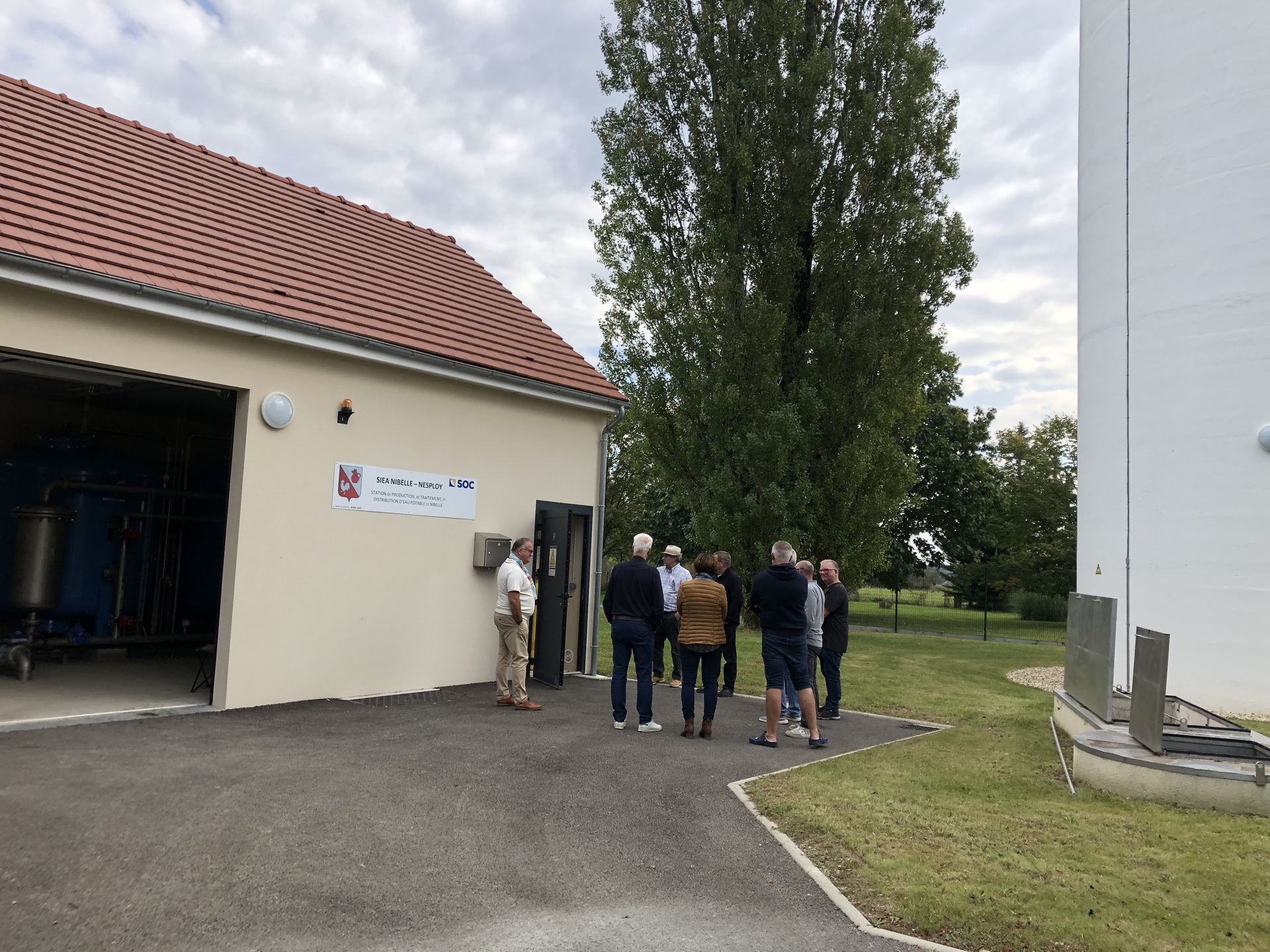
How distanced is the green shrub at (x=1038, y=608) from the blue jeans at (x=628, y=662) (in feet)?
88.1

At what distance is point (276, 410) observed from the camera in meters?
8.49

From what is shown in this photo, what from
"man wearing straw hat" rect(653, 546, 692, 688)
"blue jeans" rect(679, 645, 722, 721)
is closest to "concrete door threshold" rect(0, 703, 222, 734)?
"blue jeans" rect(679, 645, 722, 721)

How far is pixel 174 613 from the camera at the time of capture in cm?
1255

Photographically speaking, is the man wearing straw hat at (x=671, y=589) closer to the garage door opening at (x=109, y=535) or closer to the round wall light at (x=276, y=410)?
the round wall light at (x=276, y=410)

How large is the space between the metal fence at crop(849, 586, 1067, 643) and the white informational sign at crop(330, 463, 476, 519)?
14484 mm

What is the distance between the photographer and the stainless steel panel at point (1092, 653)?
7852 millimetres

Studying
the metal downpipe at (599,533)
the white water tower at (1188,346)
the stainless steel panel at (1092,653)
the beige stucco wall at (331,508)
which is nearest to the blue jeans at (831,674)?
the stainless steel panel at (1092,653)

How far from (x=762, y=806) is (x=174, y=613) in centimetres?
998

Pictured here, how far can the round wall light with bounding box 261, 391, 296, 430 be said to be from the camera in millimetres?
8438

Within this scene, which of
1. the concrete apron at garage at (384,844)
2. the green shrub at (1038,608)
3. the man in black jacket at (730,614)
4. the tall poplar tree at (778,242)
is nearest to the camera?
the concrete apron at garage at (384,844)

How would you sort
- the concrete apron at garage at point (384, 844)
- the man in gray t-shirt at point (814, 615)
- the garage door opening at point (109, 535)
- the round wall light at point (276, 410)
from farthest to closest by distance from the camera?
the man in gray t-shirt at point (814, 615), the garage door opening at point (109, 535), the round wall light at point (276, 410), the concrete apron at garage at point (384, 844)

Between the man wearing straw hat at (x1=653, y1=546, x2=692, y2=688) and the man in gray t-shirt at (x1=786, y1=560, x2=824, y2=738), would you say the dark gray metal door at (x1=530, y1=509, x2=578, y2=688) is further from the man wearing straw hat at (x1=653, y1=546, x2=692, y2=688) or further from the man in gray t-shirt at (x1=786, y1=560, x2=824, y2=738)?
the man in gray t-shirt at (x1=786, y1=560, x2=824, y2=738)

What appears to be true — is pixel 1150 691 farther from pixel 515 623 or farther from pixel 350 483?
pixel 350 483

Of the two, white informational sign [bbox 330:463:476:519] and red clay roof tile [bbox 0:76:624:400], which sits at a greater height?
red clay roof tile [bbox 0:76:624:400]
